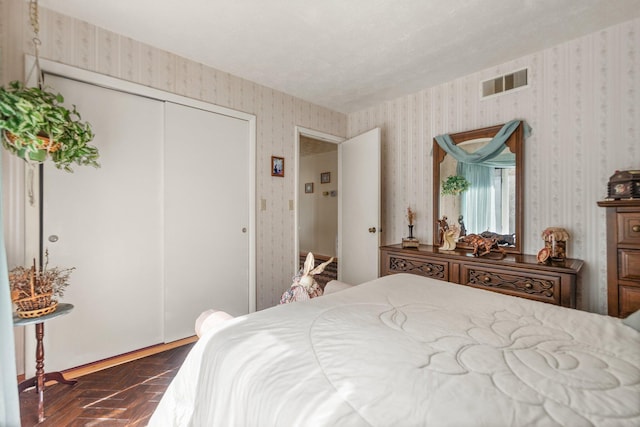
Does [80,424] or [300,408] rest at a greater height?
[300,408]

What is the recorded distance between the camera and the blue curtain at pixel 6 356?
3.77 ft

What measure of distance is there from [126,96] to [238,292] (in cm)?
195

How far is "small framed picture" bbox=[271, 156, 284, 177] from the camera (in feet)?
9.96

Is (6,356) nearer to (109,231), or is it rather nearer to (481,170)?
(109,231)

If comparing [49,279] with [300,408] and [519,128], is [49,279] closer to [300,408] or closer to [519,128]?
[300,408]

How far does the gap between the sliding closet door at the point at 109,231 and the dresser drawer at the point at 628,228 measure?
324 centimetres

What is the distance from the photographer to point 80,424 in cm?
148

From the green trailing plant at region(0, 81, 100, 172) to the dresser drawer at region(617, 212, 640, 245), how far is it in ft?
10.7

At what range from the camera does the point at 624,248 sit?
1.64 m

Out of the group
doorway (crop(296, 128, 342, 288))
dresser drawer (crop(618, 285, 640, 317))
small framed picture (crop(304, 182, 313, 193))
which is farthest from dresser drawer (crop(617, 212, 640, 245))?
small framed picture (crop(304, 182, 313, 193))

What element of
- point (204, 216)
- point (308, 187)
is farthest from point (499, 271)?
point (308, 187)

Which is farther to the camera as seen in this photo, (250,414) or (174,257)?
(174,257)

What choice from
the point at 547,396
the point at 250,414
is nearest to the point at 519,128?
the point at 547,396

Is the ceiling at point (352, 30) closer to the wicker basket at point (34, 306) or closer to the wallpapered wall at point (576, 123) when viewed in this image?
the wallpapered wall at point (576, 123)
